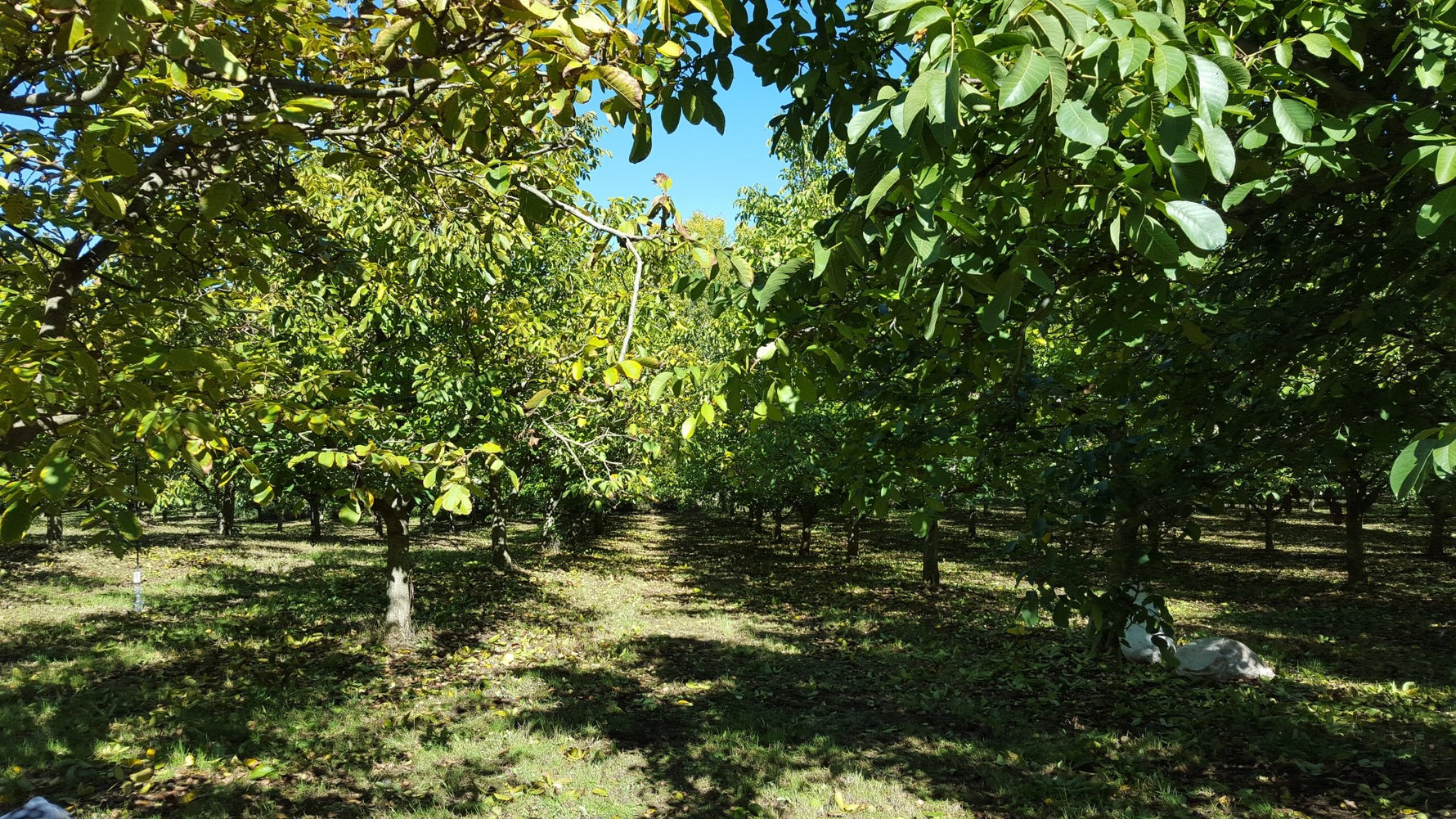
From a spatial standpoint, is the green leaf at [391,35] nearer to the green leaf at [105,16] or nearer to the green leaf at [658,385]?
the green leaf at [105,16]

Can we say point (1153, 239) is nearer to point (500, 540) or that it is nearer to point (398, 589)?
point (398, 589)

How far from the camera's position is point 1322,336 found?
351 centimetres

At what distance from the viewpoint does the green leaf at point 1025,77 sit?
52.7 inches

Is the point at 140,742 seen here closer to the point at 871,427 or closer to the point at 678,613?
the point at 871,427

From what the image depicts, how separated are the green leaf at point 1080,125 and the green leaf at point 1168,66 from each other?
0.12m

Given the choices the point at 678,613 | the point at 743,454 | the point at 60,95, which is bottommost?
the point at 678,613

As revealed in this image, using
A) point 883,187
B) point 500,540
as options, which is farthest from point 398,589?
point 883,187

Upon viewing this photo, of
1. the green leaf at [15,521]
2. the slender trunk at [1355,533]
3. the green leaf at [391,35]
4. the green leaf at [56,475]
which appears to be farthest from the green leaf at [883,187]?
the slender trunk at [1355,533]

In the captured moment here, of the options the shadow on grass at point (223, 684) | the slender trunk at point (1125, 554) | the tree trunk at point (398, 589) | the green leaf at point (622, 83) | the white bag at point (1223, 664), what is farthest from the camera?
the tree trunk at point (398, 589)

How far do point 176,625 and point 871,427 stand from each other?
35.6 ft

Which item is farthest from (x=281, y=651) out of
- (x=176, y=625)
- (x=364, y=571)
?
(x=364, y=571)

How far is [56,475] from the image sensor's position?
1932 millimetres

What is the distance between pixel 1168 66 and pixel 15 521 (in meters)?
3.10

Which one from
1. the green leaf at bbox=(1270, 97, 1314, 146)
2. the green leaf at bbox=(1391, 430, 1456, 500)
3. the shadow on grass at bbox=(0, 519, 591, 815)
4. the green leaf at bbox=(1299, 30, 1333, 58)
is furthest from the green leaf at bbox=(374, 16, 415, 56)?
the shadow on grass at bbox=(0, 519, 591, 815)
